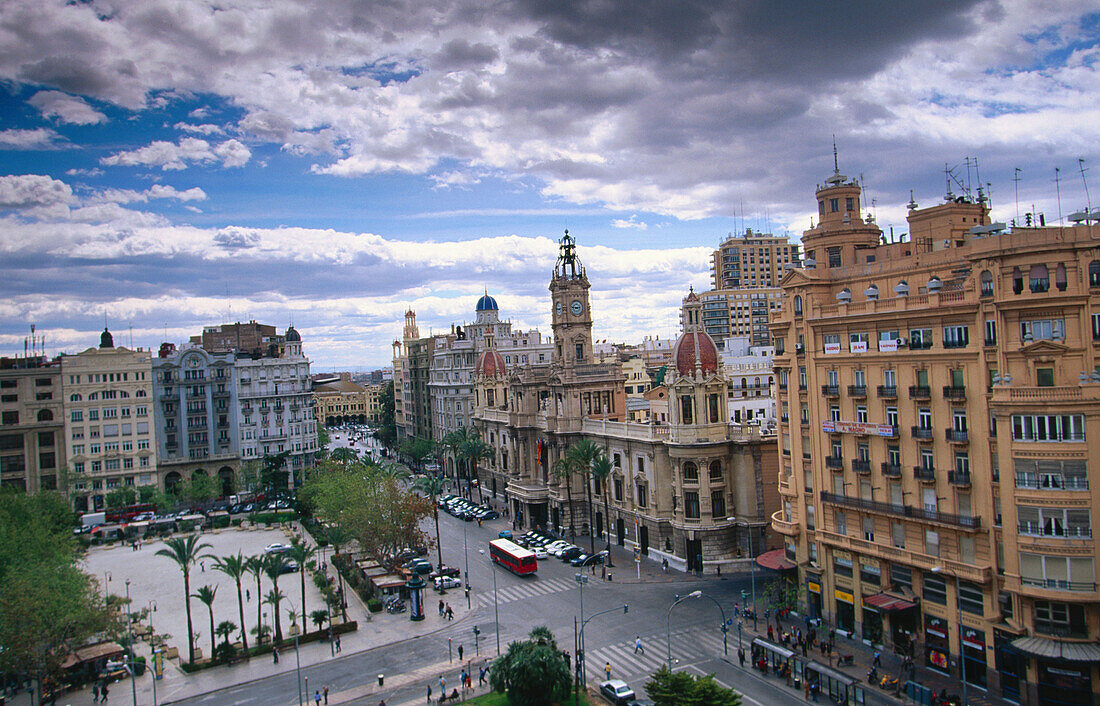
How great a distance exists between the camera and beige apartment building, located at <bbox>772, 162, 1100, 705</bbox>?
1591 inches

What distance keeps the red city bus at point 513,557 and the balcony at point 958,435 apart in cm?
4097

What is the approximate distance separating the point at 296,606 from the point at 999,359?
61.1m

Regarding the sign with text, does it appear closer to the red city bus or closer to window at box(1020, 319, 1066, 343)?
window at box(1020, 319, 1066, 343)

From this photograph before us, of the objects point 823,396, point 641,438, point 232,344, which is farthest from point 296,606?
point 232,344

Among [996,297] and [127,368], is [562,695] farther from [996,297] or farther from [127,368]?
[127,368]

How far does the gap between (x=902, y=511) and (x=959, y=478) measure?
189 inches

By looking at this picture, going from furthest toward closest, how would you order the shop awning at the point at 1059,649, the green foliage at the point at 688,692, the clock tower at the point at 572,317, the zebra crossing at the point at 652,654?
the clock tower at the point at 572,317 < the zebra crossing at the point at 652,654 < the shop awning at the point at 1059,649 < the green foliage at the point at 688,692

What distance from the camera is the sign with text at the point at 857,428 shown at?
50.6m

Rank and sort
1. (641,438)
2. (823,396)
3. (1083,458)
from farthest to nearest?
(641,438)
(823,396)
(1083,458)

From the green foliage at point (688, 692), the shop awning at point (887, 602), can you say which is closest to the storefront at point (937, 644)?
the shop awning at point (887, 602)

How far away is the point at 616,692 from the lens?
45875 mm

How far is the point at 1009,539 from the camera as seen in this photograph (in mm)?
42125

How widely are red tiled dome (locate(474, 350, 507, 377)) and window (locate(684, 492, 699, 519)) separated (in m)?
50.7

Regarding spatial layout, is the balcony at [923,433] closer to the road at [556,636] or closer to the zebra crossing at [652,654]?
the road at [556,636]
